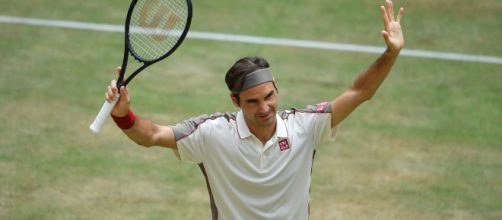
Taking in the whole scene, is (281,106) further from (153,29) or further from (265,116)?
(265,116)

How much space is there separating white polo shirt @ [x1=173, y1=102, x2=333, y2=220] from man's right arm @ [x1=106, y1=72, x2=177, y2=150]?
78 millimetres

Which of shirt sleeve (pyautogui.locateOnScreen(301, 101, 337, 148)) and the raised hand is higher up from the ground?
→ the raised hand

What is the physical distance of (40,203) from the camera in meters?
9.99

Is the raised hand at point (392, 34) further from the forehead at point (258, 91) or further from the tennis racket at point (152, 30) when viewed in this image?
the tennis racket at point (152, 30)

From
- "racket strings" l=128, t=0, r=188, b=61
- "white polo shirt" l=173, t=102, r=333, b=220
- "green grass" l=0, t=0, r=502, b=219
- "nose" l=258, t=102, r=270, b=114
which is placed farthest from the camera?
"green grass" l=0, t=0, r=502, b=219

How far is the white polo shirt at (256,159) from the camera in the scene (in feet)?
22.1

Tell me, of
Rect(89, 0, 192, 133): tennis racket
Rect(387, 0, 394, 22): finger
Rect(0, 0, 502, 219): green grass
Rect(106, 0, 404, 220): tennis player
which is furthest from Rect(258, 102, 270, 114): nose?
Rect(0, 0, 502, 219): green grass

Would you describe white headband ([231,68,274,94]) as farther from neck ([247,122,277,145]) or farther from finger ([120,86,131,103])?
finger ([120,86,131,103])

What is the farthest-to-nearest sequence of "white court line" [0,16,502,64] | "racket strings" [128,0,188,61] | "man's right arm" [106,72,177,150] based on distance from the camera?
"white court line" [0,16,502,64] < "racket strings" [128,0,188,61] < "man's right arm" [106,72,177,150]

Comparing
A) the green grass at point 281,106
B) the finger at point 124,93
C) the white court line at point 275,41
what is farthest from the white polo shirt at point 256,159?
the white court line at point 275,41

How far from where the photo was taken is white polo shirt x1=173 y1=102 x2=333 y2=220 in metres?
6.73

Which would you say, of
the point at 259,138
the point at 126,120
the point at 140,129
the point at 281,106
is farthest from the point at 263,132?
the point at 281,106

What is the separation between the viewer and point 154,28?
776cm

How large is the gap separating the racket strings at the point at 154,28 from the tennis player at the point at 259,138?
0.74 meters
